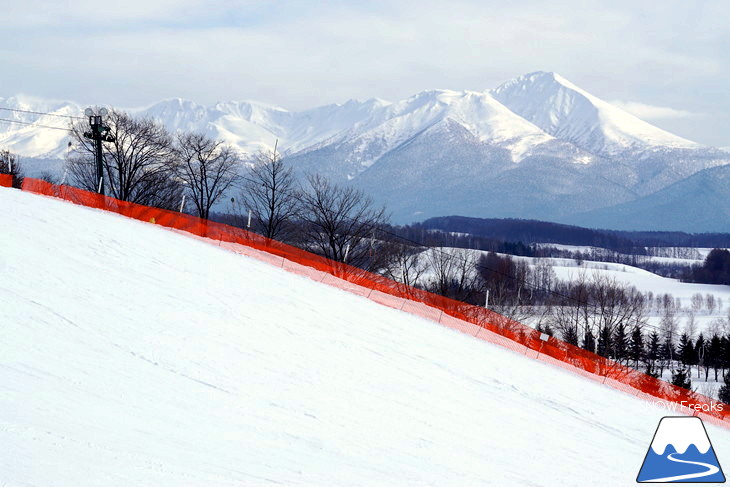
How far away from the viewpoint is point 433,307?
31.5 meters

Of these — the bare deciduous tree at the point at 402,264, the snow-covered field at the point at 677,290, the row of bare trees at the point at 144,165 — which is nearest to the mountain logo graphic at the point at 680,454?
the bare deciduous tree at the point at 402,264

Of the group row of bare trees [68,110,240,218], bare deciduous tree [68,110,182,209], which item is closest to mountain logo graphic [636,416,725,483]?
bare deciduous tree [68,110,182,209]

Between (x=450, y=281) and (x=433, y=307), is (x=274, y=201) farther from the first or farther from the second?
(x=450, y=281)

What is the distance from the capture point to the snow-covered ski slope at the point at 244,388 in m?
11.4

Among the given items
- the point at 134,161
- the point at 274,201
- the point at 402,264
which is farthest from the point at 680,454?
the point at 402,264

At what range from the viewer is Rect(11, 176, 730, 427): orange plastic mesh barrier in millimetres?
29469

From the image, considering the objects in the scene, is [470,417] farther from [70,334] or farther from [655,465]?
[70,334]

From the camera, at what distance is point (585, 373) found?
28906mm

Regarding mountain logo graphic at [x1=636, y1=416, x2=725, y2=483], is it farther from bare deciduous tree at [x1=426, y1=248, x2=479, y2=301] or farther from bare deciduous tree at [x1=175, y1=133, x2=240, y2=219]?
bare deciduous tree at [x1=175, y1=133, x2=240, y2=219]

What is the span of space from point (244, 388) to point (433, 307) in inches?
651

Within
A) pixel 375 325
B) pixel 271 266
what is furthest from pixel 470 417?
pixel 271 266

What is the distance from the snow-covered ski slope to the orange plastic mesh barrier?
203cm

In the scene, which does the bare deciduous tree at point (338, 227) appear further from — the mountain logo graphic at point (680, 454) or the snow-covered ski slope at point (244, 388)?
the mountain logo graphic at point (680, 454)

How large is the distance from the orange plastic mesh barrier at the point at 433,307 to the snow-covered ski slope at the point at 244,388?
203cm
